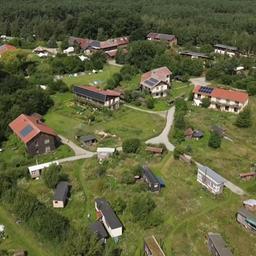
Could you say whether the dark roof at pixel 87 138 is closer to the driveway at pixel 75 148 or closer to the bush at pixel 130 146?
Result: the driveway at pixel 75 148

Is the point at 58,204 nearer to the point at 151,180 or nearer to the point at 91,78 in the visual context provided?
the point at 151,180

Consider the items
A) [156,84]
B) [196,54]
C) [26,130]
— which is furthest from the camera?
[196,54]

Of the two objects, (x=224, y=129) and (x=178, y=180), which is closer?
(x=178, y=180)

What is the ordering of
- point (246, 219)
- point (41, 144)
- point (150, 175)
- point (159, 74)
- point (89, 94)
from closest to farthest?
point (246, 219)
point (150, 175)
point (41, 144)
point (89, 94)
point (159, 74)

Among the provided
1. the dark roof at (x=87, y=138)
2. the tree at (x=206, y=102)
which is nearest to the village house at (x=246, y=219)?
the dark roof at (x=87, y=138)

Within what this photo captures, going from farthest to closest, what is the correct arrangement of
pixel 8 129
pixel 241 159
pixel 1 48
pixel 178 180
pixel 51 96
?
pixel 1 48
pixel 51 96
pixel 8 129
pixel 241 159
pixel 178 180

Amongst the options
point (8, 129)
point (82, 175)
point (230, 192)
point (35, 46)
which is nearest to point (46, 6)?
point (35, 46)

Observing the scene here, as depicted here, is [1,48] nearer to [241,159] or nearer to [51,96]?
[51,96]

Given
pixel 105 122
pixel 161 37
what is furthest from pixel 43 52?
pixel 105 122
